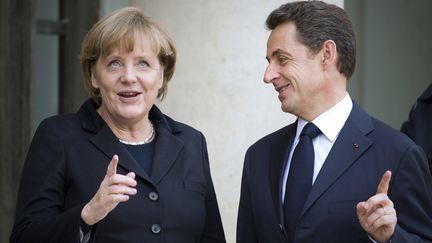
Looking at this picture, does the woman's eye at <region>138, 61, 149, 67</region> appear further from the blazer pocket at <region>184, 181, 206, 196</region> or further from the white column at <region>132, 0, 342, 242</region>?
the white column at <region>132, 0, 342, 242</region>

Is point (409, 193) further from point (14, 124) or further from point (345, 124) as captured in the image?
point (14, 124)

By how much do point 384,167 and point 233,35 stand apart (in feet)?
5.33

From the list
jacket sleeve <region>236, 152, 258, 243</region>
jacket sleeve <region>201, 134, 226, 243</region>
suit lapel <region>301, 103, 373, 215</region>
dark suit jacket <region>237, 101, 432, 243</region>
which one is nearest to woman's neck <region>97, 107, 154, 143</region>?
jacket sleeve <region>201, 134, 226, 243</region>

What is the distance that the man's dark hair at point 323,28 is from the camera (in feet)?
12.2

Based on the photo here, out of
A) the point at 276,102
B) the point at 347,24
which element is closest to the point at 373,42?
the point at 276,102

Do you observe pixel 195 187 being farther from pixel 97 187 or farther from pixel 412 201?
pixel 412 201

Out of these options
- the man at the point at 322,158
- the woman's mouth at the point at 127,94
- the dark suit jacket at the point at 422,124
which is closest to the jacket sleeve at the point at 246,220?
the man at the point at 322,158

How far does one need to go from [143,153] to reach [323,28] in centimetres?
91

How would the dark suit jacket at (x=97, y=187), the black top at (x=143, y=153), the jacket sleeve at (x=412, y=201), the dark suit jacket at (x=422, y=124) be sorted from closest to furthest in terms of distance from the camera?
the jacket sleeve at (x=412, y=201)
the dark suit jacket at (x=97, y=187)
the black top at (x=143, y=153)
the dark suit jacket at (x=422, y=124)

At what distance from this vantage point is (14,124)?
20.0 feet

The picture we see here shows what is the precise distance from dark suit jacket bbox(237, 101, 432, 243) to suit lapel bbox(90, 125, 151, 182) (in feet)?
1.69

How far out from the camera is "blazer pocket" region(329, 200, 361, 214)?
139 inches

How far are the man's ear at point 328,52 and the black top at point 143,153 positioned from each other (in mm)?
822

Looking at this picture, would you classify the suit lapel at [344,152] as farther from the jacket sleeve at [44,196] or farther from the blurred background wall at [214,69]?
the blurred background wall at [214,69]
